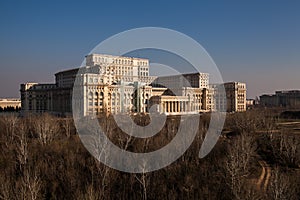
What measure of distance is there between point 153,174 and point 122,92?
75.4 ft

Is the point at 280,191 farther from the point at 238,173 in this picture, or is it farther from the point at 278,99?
the point at 278,99

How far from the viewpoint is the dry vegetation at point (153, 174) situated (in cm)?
806

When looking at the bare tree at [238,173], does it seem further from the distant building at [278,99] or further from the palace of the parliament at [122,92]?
the distant building at [278,99]

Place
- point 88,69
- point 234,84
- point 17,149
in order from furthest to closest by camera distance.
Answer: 1. point 234,84
2. point 88,69
3. point 17,149

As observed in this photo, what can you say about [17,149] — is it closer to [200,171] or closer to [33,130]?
[33,130]

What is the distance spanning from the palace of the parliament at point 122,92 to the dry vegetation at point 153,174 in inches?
650

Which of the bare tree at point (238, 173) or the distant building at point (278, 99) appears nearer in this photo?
the bare tree at point (238, 173)

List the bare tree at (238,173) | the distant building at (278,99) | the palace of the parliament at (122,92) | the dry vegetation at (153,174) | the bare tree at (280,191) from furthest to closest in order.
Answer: the distant building at (278,99), the palace of the parliament at (122,92), the dry vegetation at (153,174), the bare tree at (238,173), the bare tree at (280,191)

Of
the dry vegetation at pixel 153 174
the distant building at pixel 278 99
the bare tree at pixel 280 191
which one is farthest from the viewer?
the distant building at pixel 278 99

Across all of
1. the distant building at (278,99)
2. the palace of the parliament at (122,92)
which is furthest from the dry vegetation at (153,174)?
the distant building at (278,99)

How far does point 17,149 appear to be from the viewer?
40.1 ft

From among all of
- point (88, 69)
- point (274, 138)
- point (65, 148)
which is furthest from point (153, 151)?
point (88, 69)

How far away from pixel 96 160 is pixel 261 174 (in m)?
5.75

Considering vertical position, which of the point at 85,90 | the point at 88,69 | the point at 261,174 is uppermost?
the point at 88,69
